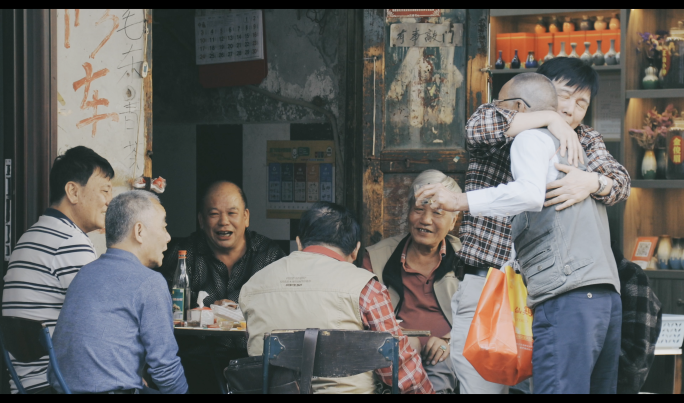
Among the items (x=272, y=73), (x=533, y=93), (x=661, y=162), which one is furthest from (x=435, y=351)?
(x=272, y=73)

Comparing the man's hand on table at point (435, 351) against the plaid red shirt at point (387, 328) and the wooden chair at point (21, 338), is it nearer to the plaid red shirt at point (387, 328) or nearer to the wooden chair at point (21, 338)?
the plaid red shirt at point (387, 328)

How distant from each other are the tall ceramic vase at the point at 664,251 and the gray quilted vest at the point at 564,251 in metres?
2.03

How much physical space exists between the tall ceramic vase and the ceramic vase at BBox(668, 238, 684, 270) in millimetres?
19

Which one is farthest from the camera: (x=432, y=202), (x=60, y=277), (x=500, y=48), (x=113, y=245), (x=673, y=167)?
(x=500, y=48)

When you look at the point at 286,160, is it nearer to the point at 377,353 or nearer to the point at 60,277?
the point at 60,277

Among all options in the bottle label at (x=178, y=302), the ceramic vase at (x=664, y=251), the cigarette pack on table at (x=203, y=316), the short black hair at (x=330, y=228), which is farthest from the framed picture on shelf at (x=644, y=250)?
the bottle label at (x=178, y=302)

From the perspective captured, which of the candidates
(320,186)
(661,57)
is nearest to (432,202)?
(661,57)

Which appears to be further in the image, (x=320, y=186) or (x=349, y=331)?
(x=320, y=186)

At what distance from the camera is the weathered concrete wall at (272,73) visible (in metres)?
4.94

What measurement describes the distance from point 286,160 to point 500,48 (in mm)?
1804

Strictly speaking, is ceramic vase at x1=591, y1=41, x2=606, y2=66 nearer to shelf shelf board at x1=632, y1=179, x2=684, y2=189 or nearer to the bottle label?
shelf shelf board at x1=632, y1=179, x2=684, y2=189

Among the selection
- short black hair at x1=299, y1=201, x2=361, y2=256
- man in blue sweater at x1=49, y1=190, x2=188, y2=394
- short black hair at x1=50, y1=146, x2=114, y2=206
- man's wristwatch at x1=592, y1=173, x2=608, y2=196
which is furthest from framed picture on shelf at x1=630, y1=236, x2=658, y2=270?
short black hair at x1=50, y1=146, x2=114, y2=206

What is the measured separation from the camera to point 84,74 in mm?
3441

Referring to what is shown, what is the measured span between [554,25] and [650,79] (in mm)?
666
